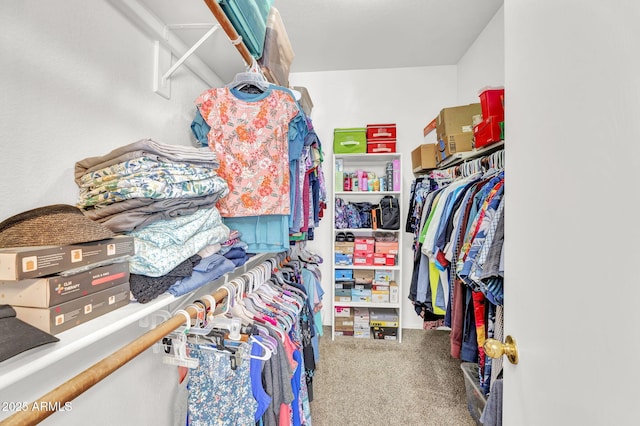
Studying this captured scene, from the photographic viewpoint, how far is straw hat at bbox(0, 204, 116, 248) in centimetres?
56

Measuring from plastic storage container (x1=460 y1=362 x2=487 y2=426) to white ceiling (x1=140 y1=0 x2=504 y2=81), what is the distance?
7.34 ft

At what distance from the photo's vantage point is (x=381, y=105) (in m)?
2.89

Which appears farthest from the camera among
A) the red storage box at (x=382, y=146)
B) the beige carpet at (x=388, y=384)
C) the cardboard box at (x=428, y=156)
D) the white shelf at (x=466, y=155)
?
the red storage box at (x=382, y=146)

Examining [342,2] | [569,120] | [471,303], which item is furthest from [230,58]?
[471,303]

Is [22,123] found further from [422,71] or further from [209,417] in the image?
[422,71]

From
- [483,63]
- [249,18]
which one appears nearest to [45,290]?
[249,18]

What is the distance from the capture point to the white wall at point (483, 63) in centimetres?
203

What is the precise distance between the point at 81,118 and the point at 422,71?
114 inches

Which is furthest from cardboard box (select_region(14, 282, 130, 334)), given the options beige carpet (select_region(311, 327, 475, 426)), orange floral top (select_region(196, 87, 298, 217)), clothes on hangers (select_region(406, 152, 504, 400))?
beige carpet (select_region(311, 327, 475, 426))

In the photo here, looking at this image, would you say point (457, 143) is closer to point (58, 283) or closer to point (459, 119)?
point (459, 119)

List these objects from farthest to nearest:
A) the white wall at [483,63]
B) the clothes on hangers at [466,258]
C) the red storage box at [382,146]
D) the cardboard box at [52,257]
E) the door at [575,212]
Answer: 1. the red storage box at [382,146]
2. the white wall at [483,63]
3. the clothes on hangers at [466,258]
4. the cardboard box at [52,257]
5. the door at [575,212]

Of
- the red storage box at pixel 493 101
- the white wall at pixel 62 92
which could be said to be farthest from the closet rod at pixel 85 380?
the red storage box at pixel 493 101

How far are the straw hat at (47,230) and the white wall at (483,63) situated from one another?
7.70ft

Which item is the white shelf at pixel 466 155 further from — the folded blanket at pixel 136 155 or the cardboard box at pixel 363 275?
the folded blanket at pixel 136 155
